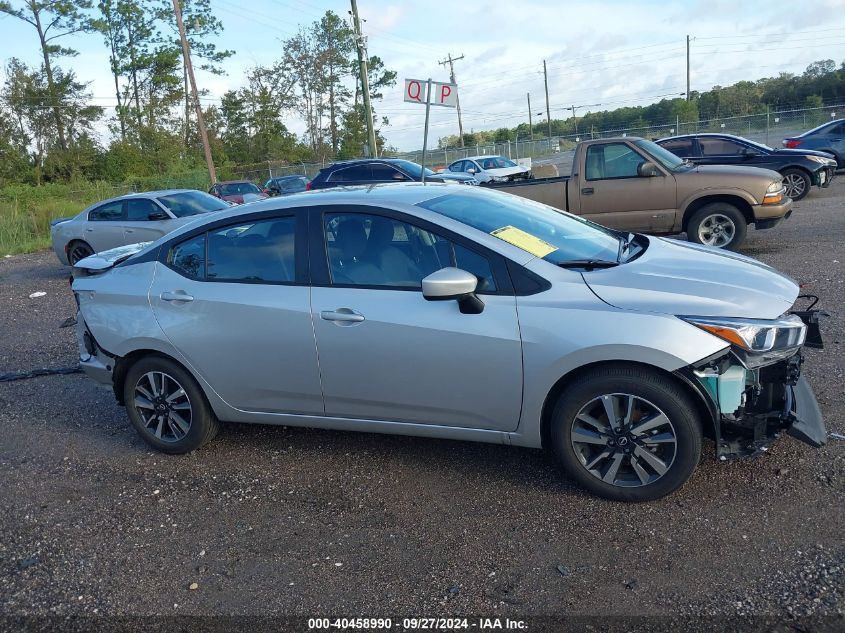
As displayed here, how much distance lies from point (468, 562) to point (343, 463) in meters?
1.43

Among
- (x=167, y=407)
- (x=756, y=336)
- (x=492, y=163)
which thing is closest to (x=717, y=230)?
(x=756, y=336)

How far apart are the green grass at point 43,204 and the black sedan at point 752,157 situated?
1897 centimetres

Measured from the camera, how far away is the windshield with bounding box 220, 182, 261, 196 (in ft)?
96.7

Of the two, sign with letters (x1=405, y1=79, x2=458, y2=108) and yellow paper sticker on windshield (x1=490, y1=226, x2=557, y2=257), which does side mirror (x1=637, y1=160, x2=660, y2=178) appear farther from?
yellow paper sticker on windshield (x1=490, y1=226, x2=557, y2=257)

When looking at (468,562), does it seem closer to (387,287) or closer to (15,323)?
(387,287)

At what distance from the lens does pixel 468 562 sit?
3.38 meters

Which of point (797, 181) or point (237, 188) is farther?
point (237, 188)

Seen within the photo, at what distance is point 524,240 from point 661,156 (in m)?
7.36

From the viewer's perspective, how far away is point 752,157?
14.4m

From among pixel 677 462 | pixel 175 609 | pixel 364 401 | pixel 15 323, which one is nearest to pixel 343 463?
pixel 364 401

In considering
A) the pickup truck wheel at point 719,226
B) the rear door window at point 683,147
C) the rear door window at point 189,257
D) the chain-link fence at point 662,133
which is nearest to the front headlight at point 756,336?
the rear door window at point 189,257

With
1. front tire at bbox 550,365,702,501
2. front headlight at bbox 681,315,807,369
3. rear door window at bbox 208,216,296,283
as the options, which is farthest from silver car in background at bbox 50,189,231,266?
front headlight at bbox 681,315,807,369

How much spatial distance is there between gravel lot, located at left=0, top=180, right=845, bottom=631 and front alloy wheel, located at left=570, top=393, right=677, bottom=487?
19cm

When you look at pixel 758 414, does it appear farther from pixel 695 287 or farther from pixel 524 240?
pixel 524 240
